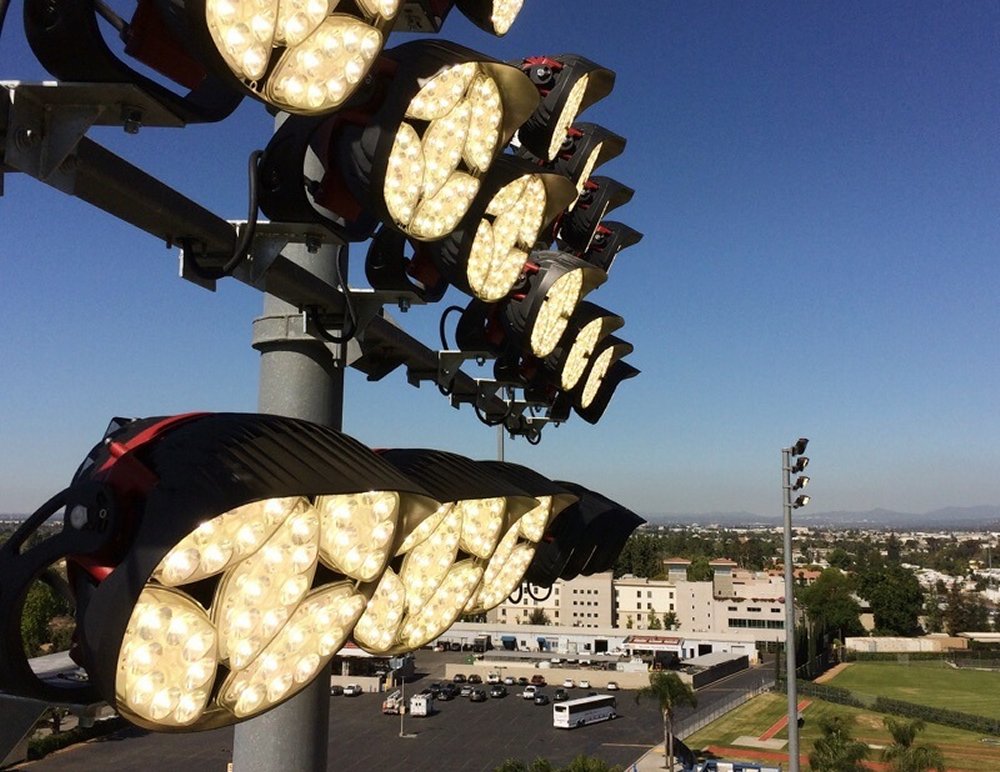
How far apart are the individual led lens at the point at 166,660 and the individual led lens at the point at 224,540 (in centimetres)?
4

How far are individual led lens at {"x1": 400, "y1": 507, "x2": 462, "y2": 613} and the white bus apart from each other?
41.1 metres

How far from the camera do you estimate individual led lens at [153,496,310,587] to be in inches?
49.7

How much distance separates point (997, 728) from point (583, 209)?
47525mm

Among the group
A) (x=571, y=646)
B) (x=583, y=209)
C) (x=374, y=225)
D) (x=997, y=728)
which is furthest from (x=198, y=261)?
(x=571, y=646)

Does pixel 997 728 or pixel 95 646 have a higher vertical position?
pixel 95 646

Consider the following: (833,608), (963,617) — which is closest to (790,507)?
(833,608)

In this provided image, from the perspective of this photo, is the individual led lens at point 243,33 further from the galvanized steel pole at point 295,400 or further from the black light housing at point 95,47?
the galvanized steel pole at point 295,400

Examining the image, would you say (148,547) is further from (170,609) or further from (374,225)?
(374,225)

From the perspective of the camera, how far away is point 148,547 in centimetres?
113

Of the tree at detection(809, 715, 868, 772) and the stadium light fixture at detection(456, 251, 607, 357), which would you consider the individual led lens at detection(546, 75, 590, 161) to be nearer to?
the stadium light fixture at detection(456, 251, 607, 357)

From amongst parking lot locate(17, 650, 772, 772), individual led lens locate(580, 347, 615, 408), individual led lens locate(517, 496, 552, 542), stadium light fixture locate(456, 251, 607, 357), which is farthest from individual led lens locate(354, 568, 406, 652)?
parking lot locate(17, 650, 772, 772)

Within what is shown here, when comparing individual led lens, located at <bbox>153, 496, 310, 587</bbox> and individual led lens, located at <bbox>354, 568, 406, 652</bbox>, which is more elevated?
individual led lens, located at <bbox>153, 496, 310, 587</bbox>

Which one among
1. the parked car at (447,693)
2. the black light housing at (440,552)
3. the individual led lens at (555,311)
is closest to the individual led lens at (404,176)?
the black light housing at (440,552)

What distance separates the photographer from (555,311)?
3562 mm
